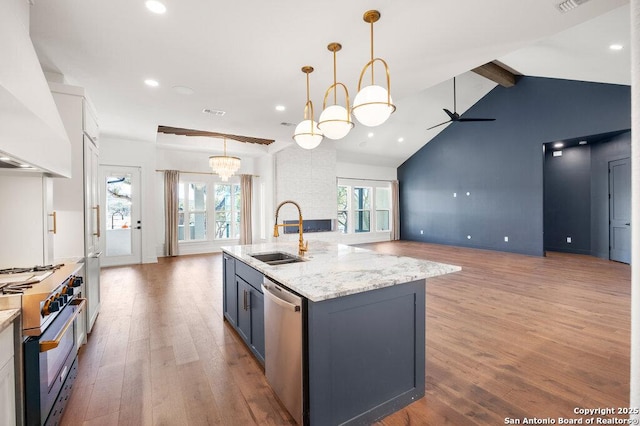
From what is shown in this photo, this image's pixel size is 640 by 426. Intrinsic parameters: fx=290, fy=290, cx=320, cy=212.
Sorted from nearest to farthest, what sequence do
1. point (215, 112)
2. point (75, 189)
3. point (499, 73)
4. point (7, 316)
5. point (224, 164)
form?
point (7, 316), point (75, 189), point (215, 112), point (224, 164), point (499, 73)

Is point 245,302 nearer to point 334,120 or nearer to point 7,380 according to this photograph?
point 7,380

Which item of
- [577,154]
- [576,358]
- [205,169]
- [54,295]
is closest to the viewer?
[54,295]

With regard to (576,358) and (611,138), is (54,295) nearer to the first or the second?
(576,358)

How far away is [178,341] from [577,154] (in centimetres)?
947

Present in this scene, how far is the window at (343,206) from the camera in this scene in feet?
32.8

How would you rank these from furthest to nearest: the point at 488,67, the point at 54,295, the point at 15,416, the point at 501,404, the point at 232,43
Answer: the point at 488,67, the point at 232,43, the point at 501,404, the point at 54,295, the point at 15,416

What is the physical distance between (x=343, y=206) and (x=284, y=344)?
27.6 ft

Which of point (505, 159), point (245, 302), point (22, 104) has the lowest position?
point (245, 302)

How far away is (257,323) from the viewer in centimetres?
237

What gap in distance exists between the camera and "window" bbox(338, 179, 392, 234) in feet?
32.8

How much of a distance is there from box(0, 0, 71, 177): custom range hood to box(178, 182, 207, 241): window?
6.23 m

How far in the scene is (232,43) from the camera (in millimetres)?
2807

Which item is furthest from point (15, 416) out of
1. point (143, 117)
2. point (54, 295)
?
point (143, 117)

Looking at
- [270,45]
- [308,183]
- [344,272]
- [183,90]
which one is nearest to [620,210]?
[308,183]
